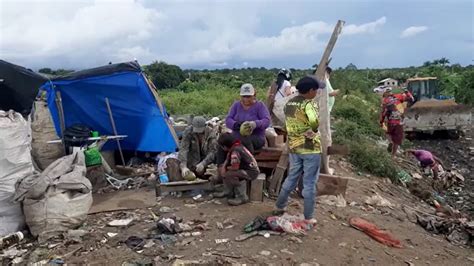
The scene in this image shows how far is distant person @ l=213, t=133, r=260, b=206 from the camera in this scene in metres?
5.09

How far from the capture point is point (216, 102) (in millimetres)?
16156

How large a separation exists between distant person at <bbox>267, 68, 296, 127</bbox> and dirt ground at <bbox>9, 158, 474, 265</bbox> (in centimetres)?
169

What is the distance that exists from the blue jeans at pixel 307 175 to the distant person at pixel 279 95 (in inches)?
83.1

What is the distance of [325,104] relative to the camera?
573cm

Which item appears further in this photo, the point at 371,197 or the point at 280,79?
the point at 280,79

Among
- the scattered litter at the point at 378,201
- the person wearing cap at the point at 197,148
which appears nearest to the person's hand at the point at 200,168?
the person wearing cap at the point at 197,148

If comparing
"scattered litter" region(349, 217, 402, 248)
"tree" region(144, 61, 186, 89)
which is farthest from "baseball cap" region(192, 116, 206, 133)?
"tree" region(144, 61, 186, 89)

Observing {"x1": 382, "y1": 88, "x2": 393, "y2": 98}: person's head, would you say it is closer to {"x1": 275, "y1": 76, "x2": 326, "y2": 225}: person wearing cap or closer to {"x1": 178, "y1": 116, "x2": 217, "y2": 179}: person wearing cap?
{"x1": 178, "y1": 116, "x2": 217, "y2": 179}: person wearing cap

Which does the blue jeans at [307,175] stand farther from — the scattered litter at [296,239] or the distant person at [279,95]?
the distant person at [279,95]

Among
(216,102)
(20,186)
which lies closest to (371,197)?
(20,186)

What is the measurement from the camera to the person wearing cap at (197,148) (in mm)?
5641

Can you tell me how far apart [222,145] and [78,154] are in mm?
1779

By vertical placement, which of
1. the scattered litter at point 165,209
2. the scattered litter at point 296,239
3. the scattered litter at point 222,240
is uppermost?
the scattered litter at point 165,209

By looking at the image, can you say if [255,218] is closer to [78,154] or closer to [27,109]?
[78,154]
